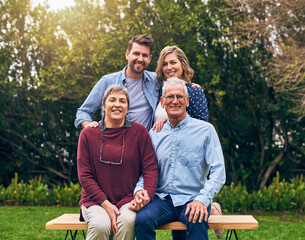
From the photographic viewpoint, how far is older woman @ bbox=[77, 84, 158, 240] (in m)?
3.29

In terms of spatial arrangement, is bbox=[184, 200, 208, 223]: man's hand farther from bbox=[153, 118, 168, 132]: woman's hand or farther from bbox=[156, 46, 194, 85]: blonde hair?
bbox=[156, 46, 194, 85]: blonde hair

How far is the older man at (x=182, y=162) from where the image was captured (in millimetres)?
3317

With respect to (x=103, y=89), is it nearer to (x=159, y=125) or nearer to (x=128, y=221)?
(x=159, y=125)

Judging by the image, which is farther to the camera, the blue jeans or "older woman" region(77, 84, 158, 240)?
"older woman" region(77, 84, 158, 240)

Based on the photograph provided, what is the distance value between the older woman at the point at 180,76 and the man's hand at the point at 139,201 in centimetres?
75

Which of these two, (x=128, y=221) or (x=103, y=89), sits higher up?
(x=103, y=89)

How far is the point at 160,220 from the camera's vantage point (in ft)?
10.8

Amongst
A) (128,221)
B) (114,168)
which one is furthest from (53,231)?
(128,221)

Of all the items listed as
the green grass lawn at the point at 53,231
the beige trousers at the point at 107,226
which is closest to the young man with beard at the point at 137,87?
the beige trousers at the point at 107,226

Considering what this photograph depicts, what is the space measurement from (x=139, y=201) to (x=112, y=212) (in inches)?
9.3

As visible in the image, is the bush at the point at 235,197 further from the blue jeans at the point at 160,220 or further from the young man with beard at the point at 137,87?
the blue jeans at the point at 160,220

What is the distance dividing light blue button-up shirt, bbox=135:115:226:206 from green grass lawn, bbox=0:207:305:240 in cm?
295

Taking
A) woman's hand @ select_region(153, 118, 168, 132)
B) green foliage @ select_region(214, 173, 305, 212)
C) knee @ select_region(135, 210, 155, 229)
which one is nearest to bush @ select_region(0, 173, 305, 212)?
green foliage @ select_region(214, 173, 305, 212)

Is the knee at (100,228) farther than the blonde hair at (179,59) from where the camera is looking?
No
